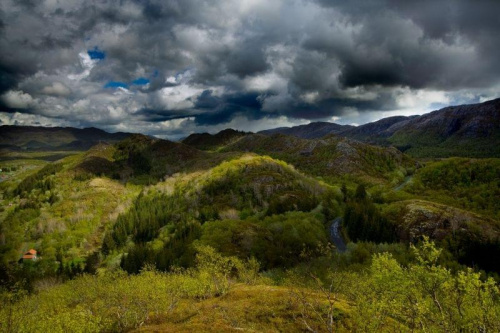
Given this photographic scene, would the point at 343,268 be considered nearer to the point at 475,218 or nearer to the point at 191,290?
the point at 191,290

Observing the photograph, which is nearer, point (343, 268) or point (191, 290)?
point (191, 290)

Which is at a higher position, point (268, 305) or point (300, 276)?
point (268, 305)

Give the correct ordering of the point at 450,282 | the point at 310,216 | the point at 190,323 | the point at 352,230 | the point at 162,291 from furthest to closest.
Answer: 1. the point at 310,216
2. the point at 352,230
3. the point at 162,291
4. the point at 190,323
5. the point at 450,282

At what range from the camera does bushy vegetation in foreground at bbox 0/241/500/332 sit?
28.2m

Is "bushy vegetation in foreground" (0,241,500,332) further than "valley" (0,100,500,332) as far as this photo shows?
No

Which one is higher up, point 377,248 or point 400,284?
point 400,284

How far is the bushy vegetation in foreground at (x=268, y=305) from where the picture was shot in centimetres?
2825

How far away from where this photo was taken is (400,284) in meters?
30.0

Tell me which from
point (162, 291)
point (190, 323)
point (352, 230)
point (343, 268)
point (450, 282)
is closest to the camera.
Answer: point (450, 282)

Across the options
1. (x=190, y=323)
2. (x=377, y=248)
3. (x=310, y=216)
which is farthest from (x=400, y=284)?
(x=310, y=216)

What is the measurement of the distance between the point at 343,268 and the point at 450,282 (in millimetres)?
74568

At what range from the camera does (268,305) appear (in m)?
59.2

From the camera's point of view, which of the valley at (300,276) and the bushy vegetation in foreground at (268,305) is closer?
the bushy vegetation in foreground at (268,305)

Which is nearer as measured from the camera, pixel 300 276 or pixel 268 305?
pixel 268 305
